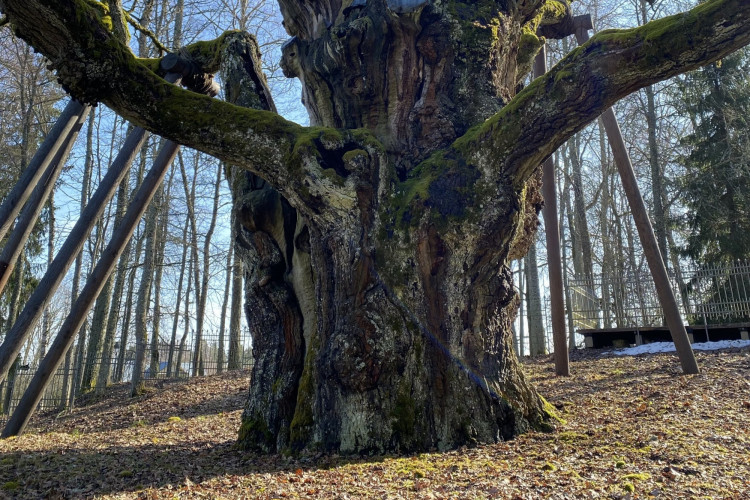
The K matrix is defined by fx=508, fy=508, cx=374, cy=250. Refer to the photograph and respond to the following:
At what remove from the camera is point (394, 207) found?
13.8ft

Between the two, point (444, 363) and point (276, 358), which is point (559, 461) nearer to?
point (444, 363)

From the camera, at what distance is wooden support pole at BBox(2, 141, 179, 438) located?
5926 millimetres

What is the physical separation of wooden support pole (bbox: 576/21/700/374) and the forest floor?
1.19 feet

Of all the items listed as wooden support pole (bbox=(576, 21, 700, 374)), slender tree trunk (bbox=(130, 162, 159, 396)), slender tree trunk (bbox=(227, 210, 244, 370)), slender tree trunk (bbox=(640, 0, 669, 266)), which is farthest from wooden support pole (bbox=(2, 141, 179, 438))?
slender tree trunk (bbox=(640, 0, 669, 266))

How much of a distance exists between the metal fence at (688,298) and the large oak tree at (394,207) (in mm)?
8675

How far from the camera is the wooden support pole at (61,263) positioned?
18.2ft

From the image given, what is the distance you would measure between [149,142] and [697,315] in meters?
15.5

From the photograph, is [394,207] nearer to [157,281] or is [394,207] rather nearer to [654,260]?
[654,260]

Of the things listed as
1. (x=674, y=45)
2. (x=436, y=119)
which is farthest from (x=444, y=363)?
(x=674, y=45)

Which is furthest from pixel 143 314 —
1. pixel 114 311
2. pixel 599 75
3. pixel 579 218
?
pixel 579 218

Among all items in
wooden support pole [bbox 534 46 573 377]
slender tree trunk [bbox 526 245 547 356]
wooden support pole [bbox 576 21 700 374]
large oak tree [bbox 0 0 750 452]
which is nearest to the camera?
large oak tree [bbox 0 0 750 452]

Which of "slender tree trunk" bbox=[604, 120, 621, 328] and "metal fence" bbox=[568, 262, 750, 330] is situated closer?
"metal fence" bbox=[568, 262, 750, 330]

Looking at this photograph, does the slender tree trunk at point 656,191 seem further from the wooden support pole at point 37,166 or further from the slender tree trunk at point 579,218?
the wooden support pole at point 37,166

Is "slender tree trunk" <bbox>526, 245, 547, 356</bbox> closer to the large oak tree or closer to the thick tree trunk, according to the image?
the thick tree trunk
